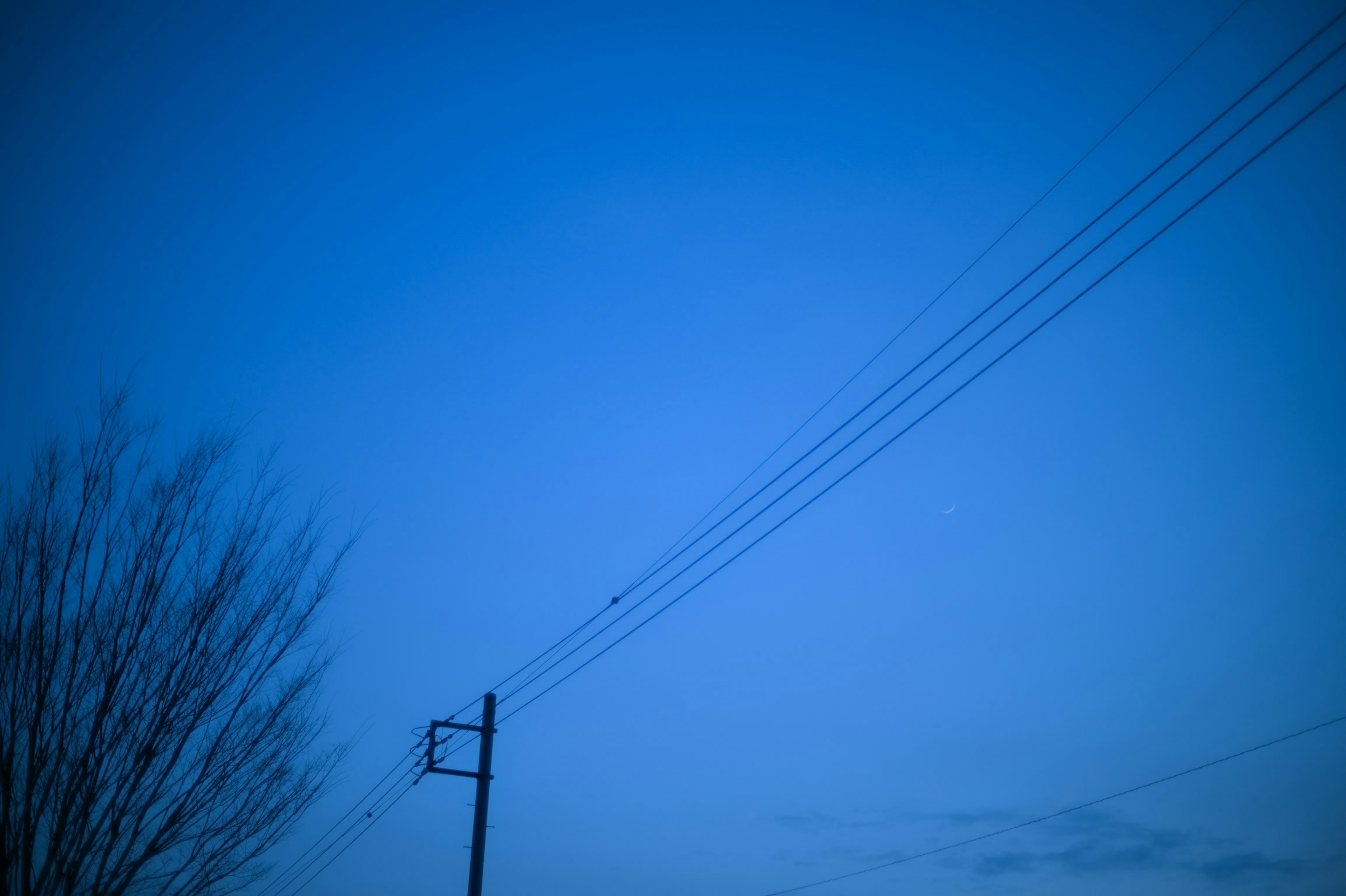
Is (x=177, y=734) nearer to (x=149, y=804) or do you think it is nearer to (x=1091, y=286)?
(x=149, y=804)

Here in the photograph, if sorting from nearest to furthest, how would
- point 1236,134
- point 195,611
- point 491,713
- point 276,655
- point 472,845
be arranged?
1. point 1236,134
2. point 195,611
3. point 276,655
4. point 472,845
5. point 491,713

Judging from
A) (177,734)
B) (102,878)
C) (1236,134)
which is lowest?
(102,878)

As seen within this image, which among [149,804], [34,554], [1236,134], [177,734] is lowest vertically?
[149,804]

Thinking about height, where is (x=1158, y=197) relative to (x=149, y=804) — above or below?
above

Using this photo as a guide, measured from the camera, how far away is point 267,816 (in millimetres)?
7672

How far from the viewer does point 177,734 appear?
6566 millimetres

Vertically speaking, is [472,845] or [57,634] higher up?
[57,634]

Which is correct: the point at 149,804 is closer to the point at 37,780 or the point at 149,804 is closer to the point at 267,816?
the point at 37,780

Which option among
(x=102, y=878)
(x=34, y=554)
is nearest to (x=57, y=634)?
(x=34, y=554)

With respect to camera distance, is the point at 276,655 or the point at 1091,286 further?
the point at 276,655

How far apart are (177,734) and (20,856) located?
4.18 ft

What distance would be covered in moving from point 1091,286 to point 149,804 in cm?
923

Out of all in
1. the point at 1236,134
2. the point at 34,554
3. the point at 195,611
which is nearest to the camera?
the point at 1236,134

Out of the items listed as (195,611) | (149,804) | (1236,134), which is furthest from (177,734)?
(1236,134)
